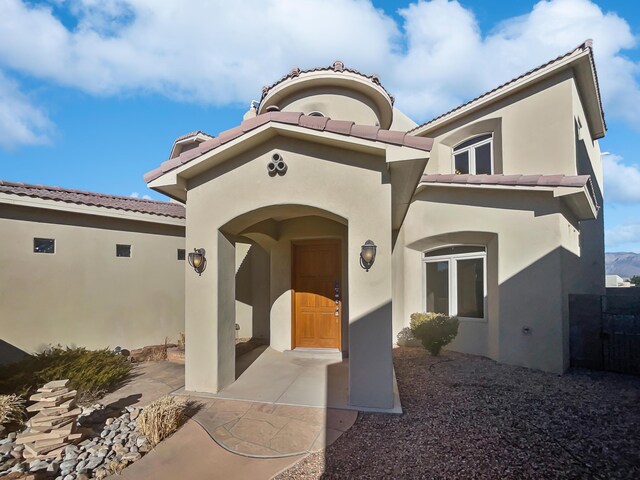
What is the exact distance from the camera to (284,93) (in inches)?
397

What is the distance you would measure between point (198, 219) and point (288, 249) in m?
3.38

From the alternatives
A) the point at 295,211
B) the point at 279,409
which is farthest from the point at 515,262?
the point at 279,409

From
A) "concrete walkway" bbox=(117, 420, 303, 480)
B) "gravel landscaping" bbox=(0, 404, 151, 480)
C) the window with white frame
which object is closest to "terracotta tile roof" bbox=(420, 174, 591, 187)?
the window with white frame

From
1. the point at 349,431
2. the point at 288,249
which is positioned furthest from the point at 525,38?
the point at 349,431

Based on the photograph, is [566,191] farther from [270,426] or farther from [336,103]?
[270,426]

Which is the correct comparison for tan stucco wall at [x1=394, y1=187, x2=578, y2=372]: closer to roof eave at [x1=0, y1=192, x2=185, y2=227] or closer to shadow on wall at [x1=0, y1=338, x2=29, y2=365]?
roof eave at [x1=0, y1=192, x2=185, y2=227]

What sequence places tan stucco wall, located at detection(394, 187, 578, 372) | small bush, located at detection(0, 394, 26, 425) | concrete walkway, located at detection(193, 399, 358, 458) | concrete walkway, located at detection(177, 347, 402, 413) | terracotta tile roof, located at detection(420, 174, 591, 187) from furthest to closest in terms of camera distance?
tan stucco wall, located at detection(394, 187, 578, 372) → terracotta tile roof, located at detection(420, 174, 591, 187) → concrete walkway, located at detection(177, 347, 402, 413) → small bush, located at detection(0, 394, 26, 425) → concrete walkway, located at detection(193, 399, 358, 458)

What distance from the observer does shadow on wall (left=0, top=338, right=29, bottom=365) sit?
6.75m

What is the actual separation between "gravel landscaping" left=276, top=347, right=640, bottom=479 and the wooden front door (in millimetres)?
2562

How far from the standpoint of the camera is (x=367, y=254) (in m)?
5.12

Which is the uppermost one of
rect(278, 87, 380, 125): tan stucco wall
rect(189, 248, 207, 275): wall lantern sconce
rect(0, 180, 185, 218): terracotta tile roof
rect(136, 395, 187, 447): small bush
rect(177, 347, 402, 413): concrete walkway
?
rect(278, 87, 380, 125): tan stucco wall

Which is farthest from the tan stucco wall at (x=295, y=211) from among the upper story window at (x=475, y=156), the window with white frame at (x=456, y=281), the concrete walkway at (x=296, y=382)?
the upper story window at (x=475, y=156)

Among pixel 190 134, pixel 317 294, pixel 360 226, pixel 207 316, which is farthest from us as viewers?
pixel 190 134

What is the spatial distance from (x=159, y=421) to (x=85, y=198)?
7.12 meters
